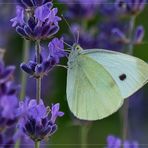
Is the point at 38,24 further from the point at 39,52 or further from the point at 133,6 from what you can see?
the point at 133,6

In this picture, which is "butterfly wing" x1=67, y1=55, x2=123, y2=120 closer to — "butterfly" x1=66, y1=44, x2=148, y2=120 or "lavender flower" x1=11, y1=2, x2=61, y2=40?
"butterfly" x1=66, y1=44, x2=148, y2=120

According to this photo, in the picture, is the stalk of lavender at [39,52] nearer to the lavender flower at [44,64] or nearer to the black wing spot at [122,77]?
the lavender flower at [44,64]

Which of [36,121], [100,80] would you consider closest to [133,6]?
[100,80]

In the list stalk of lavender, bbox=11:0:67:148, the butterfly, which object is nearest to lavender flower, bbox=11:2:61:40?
stalk of lavender, bbox=11:0:67:148

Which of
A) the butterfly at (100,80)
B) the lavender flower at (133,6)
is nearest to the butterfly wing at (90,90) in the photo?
the butterfly at (100,80)

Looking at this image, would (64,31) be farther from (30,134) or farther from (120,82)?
(30,134)

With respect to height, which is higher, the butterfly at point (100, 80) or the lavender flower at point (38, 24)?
the lavender flower at point (38, 24)
